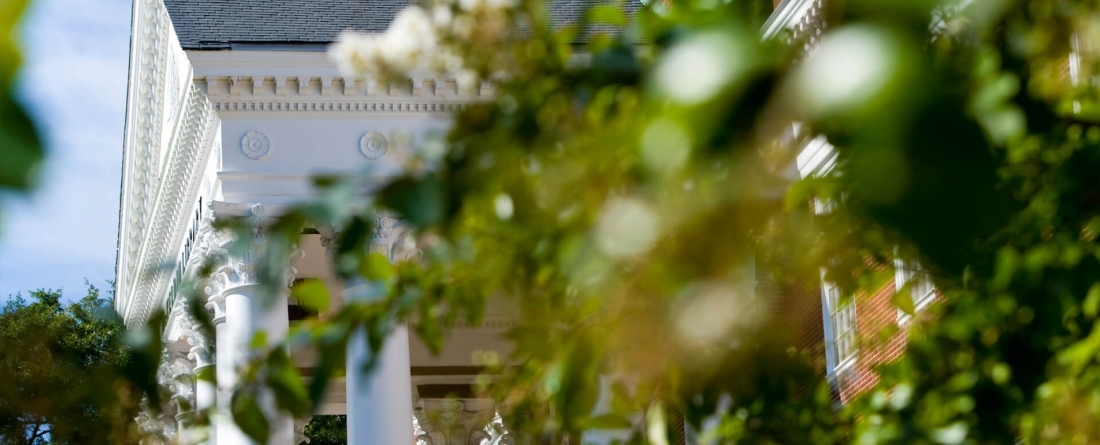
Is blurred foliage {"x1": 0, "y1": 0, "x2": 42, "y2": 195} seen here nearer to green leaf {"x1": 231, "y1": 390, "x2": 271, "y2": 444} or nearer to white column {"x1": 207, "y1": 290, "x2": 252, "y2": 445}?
green leaf {"x1": 231, "y1": 390, "x2": 271, "y2": 444}

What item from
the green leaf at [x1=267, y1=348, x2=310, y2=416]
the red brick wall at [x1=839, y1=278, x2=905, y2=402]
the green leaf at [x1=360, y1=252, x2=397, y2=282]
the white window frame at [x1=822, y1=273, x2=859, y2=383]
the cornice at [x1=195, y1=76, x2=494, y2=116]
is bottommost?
the green leaf at [x1=267, y1=348, x2=310, y2=416]

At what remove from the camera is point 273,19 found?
27438 millimetres

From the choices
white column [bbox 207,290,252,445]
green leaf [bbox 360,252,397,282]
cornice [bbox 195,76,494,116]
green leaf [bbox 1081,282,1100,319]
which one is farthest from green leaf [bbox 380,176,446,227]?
cornice [bbox 195,76,494,116]

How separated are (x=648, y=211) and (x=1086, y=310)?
306cm

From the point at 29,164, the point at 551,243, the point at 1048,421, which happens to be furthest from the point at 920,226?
the point at 1048,421

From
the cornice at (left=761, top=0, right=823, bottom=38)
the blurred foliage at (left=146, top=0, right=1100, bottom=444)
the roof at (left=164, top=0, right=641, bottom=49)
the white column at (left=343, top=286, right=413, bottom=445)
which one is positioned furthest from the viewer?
the roof at (left=164, top=0, right=641, bottom=49)

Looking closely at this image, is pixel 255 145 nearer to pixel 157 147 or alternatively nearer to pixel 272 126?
pixel 272 126

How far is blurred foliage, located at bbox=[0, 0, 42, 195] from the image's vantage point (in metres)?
1.40

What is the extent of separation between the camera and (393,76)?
12.7 ft

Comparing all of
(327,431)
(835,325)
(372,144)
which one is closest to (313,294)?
(835,325)

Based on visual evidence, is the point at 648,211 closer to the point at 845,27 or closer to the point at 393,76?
the point at 845,27

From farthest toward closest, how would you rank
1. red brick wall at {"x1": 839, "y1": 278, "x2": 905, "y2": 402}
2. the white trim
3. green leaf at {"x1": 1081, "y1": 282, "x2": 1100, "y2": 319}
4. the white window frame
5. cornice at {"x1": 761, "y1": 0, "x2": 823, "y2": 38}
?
the white window frame
red brick wall at {"x1": 839, "y1": 278, "x2": 905, "y2": 402}
green leaf at {"x1": 1081, "y1": 282, "x2": 1100, "y2": 319}
the white trim
cornice at {"x1": 761, "y1": 0, "x2": 823, "y2": 38}

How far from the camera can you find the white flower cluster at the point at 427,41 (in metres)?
3.77

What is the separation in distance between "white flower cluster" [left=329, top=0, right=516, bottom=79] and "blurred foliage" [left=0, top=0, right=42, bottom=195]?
7.61 ft
